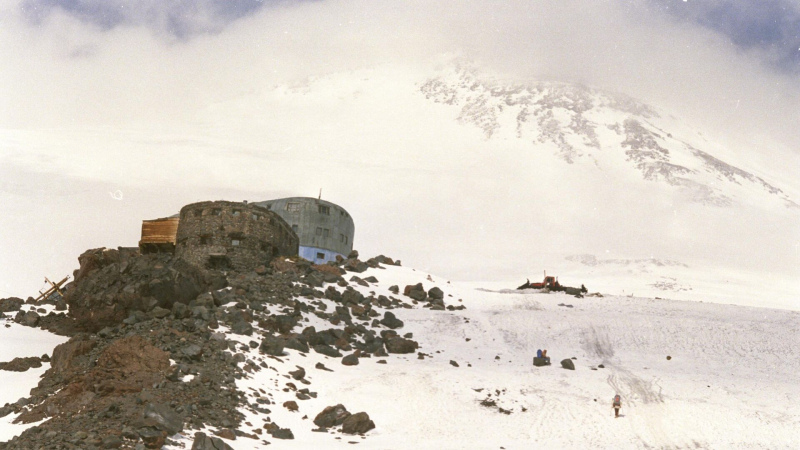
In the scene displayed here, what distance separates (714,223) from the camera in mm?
127000

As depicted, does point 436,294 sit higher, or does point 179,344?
point 436,294

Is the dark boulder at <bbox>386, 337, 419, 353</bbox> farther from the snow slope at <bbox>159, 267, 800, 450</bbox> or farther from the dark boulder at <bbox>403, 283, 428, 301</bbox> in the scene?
the dark boulder at <bbox>403, 283, 428, 301</bbox>

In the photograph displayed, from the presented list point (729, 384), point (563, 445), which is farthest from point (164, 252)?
point (729, 384)

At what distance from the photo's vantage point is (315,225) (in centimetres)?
6025

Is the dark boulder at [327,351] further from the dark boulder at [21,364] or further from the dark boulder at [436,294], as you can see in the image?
the dark boulder at [436,294]

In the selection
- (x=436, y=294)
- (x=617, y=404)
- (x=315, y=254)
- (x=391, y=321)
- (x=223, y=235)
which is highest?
(x=315, y=254)

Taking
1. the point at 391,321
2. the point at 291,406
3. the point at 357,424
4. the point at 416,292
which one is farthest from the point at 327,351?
the point at 416,292

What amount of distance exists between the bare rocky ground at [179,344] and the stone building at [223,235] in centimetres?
124

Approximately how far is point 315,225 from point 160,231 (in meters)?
15.4

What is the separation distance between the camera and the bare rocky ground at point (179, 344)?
2093 cm

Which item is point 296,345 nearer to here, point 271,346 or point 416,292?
point 271,346

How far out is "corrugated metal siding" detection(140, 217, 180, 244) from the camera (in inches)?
1861

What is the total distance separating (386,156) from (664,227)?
2228 inches

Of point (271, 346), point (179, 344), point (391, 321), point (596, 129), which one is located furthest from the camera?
→ point (596, 129)
